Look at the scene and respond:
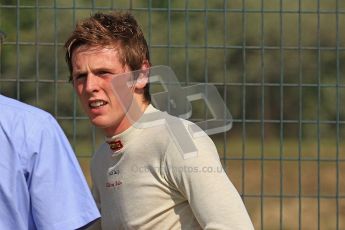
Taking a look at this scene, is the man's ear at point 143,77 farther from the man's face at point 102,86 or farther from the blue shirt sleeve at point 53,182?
the blue shirt sleeve at point 53,182

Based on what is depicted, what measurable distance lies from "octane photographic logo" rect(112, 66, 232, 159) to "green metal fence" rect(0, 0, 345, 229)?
0.81ft

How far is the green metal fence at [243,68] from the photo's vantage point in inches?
222

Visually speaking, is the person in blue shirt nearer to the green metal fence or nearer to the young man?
the young man

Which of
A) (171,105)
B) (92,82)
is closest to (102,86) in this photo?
(92,82)

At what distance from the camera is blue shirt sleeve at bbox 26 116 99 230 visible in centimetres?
285

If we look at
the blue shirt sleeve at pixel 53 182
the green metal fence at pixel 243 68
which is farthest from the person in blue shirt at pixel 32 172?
the green metal fence at pixel 243 68

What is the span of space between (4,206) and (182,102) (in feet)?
6.86

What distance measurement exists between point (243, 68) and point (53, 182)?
112 inches

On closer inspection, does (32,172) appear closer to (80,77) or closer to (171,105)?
(80,77)

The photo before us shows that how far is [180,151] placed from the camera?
320cm

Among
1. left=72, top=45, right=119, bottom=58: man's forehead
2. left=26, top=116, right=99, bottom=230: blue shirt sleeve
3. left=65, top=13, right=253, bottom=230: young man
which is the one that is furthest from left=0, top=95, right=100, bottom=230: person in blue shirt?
left=72, top=45, right=119, bottom=58: man's forehead

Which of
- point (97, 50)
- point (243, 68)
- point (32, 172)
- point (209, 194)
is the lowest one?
point (209, 194)

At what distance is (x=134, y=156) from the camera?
3332 mm

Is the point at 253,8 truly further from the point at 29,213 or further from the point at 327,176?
the point at 29,213
